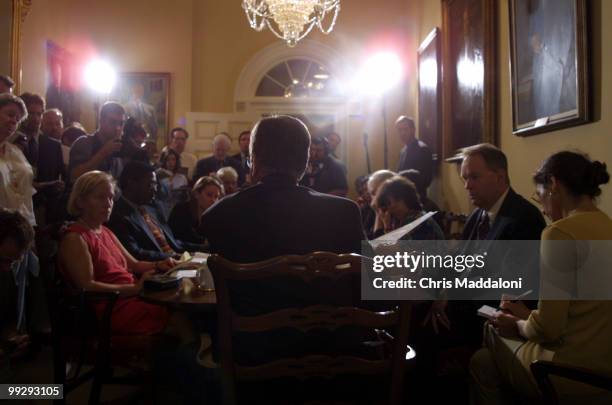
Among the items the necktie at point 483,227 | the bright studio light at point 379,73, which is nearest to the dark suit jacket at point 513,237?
the necktie at point 483,227

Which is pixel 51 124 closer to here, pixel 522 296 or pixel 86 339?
pixel 86 339

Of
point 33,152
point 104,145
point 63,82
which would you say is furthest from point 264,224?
point 63,82

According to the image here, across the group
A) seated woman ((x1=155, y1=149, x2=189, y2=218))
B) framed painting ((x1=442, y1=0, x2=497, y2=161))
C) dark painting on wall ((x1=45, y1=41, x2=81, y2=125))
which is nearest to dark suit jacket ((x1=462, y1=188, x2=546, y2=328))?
framed painting ((x1=442, y1=0, x2=497, y2=161))

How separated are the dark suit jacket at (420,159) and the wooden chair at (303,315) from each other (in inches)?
185

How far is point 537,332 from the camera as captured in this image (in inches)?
64.3

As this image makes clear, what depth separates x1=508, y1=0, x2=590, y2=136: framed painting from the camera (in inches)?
111

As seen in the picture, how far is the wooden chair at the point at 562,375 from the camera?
134 cm

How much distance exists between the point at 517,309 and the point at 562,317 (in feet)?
0.88

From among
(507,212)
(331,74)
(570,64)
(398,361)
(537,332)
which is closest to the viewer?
(398,361)

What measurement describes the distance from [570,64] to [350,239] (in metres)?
2.14

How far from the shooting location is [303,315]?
1.35 meters

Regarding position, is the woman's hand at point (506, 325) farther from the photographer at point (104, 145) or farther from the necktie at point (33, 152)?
the necktie at point (33, 152)

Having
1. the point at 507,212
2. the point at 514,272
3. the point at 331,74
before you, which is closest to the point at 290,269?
the point at 514,272

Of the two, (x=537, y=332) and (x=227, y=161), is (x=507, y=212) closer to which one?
(x=537, y=332)
